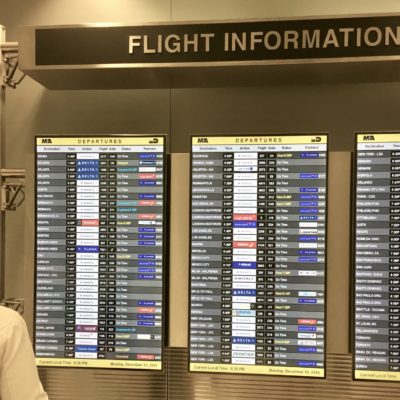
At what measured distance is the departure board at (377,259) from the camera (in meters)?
2.35

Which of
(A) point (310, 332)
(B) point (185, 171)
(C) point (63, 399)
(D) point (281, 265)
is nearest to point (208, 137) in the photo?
(B) point (185, 171)

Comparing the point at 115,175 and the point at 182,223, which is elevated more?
the point at 115,175

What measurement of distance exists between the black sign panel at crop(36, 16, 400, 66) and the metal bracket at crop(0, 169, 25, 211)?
1.86ft

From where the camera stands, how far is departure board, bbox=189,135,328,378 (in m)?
2.39

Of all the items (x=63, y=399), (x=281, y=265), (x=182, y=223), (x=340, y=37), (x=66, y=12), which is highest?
(x=66, y=12)

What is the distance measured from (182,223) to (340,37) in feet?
3.71

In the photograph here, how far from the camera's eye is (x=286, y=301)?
2402 mm

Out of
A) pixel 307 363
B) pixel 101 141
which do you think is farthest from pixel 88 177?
pixel 307 363

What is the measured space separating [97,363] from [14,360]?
3.30ft

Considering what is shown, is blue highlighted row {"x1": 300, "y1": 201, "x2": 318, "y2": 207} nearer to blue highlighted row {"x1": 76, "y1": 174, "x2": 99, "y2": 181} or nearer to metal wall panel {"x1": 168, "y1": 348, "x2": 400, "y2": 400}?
metal wall panel {"x1": 168, "y1": 348, "x2": 400, "y2": 400}

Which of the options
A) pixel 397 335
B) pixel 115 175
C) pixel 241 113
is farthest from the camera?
pixel 241 113

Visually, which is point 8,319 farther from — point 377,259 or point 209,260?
point 377,259

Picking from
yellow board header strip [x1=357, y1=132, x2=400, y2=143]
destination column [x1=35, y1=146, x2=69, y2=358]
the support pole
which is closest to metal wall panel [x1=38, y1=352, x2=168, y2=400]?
destination column [x1=35, y1=146, x2=69, y2=358]

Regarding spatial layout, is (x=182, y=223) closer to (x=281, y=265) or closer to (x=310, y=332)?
(x=281, y=265)
